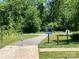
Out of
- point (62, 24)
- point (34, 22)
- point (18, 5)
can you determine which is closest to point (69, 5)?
point (18, 5)

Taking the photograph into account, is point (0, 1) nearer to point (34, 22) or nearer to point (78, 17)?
point (78, 17)

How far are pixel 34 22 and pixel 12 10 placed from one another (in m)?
73.6

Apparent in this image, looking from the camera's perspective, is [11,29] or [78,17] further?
[78,17]

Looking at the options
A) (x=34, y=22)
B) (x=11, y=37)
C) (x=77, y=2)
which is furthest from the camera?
(x=34, y=22)

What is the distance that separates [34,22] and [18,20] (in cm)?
7362

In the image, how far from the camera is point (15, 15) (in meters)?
4.59

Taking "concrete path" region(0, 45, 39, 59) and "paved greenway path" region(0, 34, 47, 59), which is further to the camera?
"paved greenway path" region(0, 34, 47, 59)

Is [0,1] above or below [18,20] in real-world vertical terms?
above

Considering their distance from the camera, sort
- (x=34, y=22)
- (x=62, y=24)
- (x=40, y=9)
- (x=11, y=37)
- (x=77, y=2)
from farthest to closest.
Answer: (x=40, y=9)
(x=62, y=24)
(x=34, y=22)
(x=77, y=2)
(x=11, y=37)

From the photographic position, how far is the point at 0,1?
15.5 ft

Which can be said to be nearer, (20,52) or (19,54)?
(19,54)

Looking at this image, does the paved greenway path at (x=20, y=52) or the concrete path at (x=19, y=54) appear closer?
the concrete path at (x=19, y=54)

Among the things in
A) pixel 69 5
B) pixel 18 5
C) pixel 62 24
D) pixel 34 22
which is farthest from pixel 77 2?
pixel 62 24

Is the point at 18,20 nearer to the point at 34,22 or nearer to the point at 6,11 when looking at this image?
the point at 6,11
